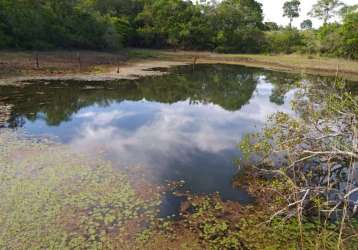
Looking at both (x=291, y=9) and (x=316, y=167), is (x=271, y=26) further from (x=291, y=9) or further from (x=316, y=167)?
(x=316, y=167)

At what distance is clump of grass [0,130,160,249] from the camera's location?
578 centimetres

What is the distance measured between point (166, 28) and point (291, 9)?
41079 millimetres

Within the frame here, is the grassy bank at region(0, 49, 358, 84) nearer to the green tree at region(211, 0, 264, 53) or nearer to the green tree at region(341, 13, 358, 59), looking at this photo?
the green tree at region(341, 13, 358, 59)

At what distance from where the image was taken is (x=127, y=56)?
37.4 metres

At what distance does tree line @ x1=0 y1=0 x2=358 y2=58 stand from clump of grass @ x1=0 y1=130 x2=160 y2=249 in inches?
904

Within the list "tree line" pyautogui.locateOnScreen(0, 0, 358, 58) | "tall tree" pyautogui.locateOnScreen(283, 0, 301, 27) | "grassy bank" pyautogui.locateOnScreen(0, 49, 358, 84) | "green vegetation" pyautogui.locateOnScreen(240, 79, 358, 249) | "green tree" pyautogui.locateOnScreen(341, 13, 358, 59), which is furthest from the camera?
"tall tree" pyautogui.locateOnScreen(283, 0, 301, 27)

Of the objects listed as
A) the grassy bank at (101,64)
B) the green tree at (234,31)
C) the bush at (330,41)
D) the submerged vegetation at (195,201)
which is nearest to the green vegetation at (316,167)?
the submerged vegetation at (195,201)

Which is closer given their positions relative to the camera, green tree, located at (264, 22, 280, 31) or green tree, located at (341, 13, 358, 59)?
green tree, located at (341, 13, 358, 59)

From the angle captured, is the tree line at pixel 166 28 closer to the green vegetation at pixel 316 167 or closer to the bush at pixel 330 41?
the bush at pixel 330 41

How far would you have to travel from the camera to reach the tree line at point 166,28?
102 ft

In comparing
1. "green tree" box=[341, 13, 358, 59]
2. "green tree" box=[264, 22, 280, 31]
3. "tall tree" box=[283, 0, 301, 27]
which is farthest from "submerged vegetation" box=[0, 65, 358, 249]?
"tall tree" box=[283, 0, 301, 27]

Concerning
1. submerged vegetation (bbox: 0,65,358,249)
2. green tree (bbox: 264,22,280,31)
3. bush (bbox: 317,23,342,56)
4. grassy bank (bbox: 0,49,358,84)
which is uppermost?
green tree (bbox: 264,22,280,31)

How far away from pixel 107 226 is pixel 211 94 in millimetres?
15570

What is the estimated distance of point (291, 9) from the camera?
77.2m
